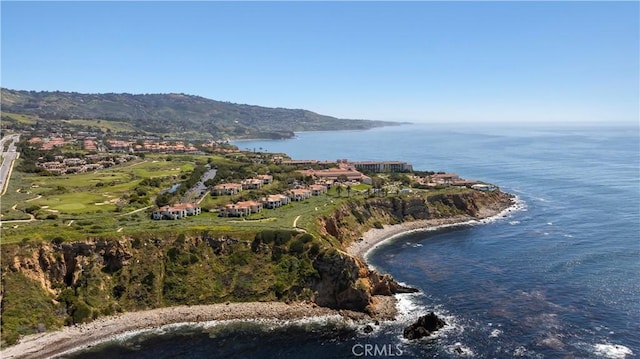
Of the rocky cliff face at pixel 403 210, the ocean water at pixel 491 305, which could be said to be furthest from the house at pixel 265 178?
the ocean water at pixel 491 305

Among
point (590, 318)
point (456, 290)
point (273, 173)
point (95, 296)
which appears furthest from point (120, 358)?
point (273, 173)

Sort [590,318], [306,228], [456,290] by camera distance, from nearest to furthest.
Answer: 1. [590,318]
2. [456,290]
3. [306,228]

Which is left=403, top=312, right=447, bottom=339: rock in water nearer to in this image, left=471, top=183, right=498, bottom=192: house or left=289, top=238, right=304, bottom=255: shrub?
left=289, top=238, right=304, bottom=255: shrub

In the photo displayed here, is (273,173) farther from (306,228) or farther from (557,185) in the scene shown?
(557,185)

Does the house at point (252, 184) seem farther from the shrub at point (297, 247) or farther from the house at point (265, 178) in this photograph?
the shrub at point (297, 247)

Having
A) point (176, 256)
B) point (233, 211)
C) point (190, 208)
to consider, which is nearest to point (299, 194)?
point (233, 211)
